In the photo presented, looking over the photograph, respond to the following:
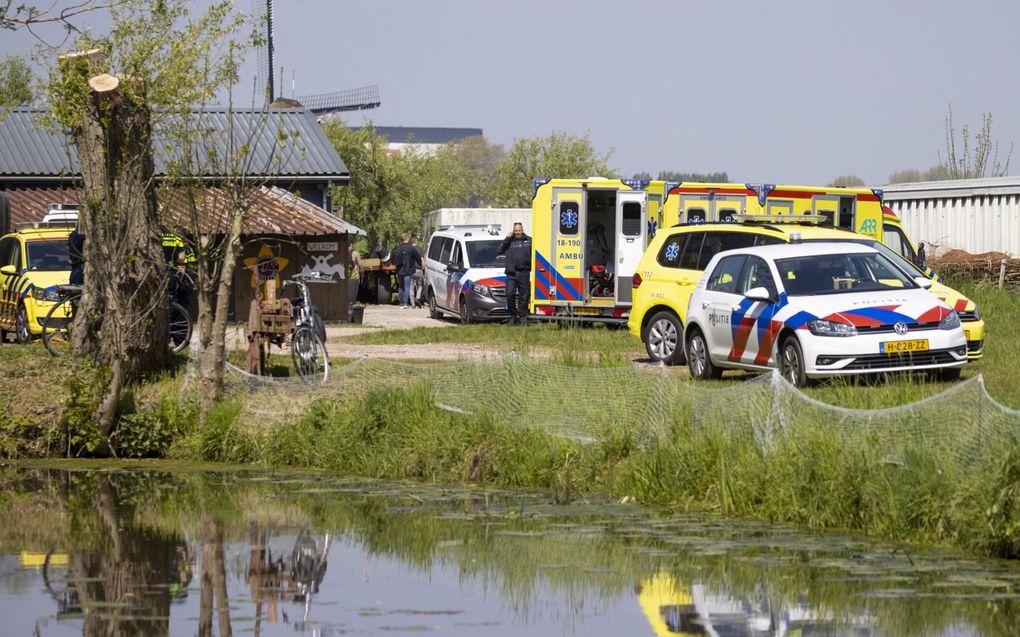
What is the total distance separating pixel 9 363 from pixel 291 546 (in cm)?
730

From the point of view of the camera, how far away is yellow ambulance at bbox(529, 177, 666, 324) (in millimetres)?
27516

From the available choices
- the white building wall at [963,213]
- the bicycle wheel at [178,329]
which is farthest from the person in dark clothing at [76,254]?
the white building wall at [963,213]

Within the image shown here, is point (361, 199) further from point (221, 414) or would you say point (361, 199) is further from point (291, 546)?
point (291, 546)

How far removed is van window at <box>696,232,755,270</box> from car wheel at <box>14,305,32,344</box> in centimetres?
1028

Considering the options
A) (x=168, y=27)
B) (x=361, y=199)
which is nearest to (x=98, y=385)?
(x=168, y=27)

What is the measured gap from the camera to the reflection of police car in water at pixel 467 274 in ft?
100

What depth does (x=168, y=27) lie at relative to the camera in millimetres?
19000

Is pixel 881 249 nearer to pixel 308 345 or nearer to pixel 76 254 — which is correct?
pixel 308 345

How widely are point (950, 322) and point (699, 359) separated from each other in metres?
3.26

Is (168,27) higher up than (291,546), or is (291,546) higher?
(168,27)

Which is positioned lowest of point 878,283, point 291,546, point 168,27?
point 291,546

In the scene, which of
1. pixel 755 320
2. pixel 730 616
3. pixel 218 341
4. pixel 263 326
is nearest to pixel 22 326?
pixel 263 326

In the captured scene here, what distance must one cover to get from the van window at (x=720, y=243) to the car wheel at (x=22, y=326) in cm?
1028

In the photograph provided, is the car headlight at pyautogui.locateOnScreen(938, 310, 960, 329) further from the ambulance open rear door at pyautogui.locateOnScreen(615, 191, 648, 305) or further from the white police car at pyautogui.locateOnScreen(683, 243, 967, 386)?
the ambulance open rear door at pyautogui.locateOnScreen(615, 191, 648, 305)
